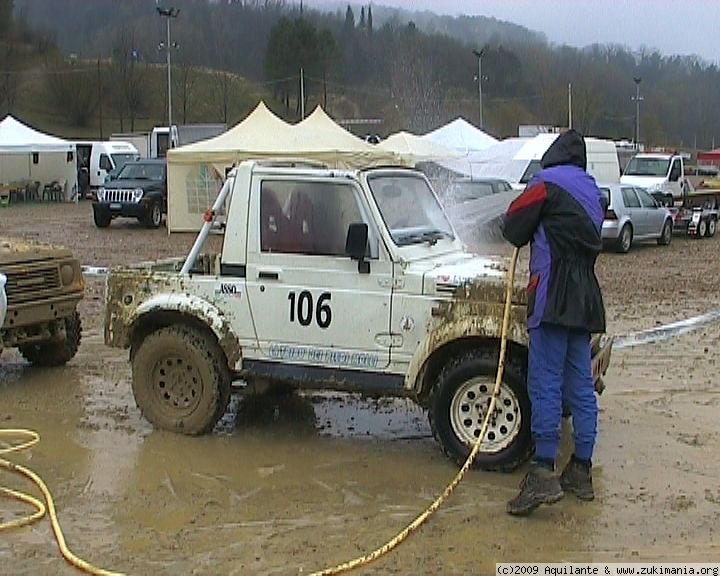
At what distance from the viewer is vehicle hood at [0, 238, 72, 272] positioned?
9352 mm

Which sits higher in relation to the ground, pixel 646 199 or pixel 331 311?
pixel 646 199

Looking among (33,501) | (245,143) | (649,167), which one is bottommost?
(33,501)

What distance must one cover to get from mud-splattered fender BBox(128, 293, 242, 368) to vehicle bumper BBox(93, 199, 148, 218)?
20.1 m

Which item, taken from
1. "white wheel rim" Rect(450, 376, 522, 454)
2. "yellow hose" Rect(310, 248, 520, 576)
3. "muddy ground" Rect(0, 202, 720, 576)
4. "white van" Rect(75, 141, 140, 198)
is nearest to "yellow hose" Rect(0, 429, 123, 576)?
"muddy ground" Rect(0, 202, 720, 576)

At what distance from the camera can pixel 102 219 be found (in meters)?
27.8

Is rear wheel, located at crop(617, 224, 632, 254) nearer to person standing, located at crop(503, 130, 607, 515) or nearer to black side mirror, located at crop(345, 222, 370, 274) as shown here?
black side mirror, located at crop(345, 222, 370, 274)

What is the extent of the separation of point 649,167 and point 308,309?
26.0 metres

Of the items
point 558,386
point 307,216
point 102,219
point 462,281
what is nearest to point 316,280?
point 307,216

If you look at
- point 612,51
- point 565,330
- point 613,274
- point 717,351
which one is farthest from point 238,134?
point 612,51

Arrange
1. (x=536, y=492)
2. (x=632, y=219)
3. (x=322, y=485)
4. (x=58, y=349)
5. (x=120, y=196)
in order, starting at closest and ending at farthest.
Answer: (x=536, y=492)
(x=322, y=485)
(x=58, y=349)
(x=632, y=219)
(x=120, y=196)

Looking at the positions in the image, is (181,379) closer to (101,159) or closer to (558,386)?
(558,386)

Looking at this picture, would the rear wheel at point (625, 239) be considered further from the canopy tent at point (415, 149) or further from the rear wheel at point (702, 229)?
the canopy tent at point (415, 149)

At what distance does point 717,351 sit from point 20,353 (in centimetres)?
715

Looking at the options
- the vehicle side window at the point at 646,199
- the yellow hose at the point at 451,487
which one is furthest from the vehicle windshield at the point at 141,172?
the yellow hose at the point at 451,487
